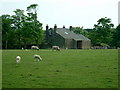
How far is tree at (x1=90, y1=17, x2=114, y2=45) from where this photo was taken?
105 m

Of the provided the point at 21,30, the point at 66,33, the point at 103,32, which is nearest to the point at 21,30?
the point at 21,30

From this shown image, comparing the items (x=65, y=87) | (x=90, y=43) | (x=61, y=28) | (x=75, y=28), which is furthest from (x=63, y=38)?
(x=65, y=87)

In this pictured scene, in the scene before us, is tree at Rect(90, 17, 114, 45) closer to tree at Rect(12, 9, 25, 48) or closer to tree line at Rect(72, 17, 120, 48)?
tree line at Rect(72, 17, 120, 48)

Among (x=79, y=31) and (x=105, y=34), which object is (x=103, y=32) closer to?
(x=105, y=34)

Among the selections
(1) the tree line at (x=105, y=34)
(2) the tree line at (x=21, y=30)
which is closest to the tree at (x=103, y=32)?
(1) the tree line at (x=105, y=34)

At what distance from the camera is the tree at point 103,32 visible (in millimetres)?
104756

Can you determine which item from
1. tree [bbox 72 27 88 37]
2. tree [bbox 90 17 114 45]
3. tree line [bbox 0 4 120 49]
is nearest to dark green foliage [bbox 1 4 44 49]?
tree line [bbox 0 4 120 49]

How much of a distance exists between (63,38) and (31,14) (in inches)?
804

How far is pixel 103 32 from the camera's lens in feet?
349

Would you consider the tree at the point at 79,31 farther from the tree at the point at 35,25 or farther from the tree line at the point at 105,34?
the tree at the point at 35,25

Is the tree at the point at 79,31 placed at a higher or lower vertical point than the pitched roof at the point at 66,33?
higher

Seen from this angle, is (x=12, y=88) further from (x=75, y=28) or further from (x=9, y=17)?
(x=75, y=28)

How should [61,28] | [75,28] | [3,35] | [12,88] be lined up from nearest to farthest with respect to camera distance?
[12,88] → [3,35] → [61,28] → [75,28]

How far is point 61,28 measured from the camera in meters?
107
